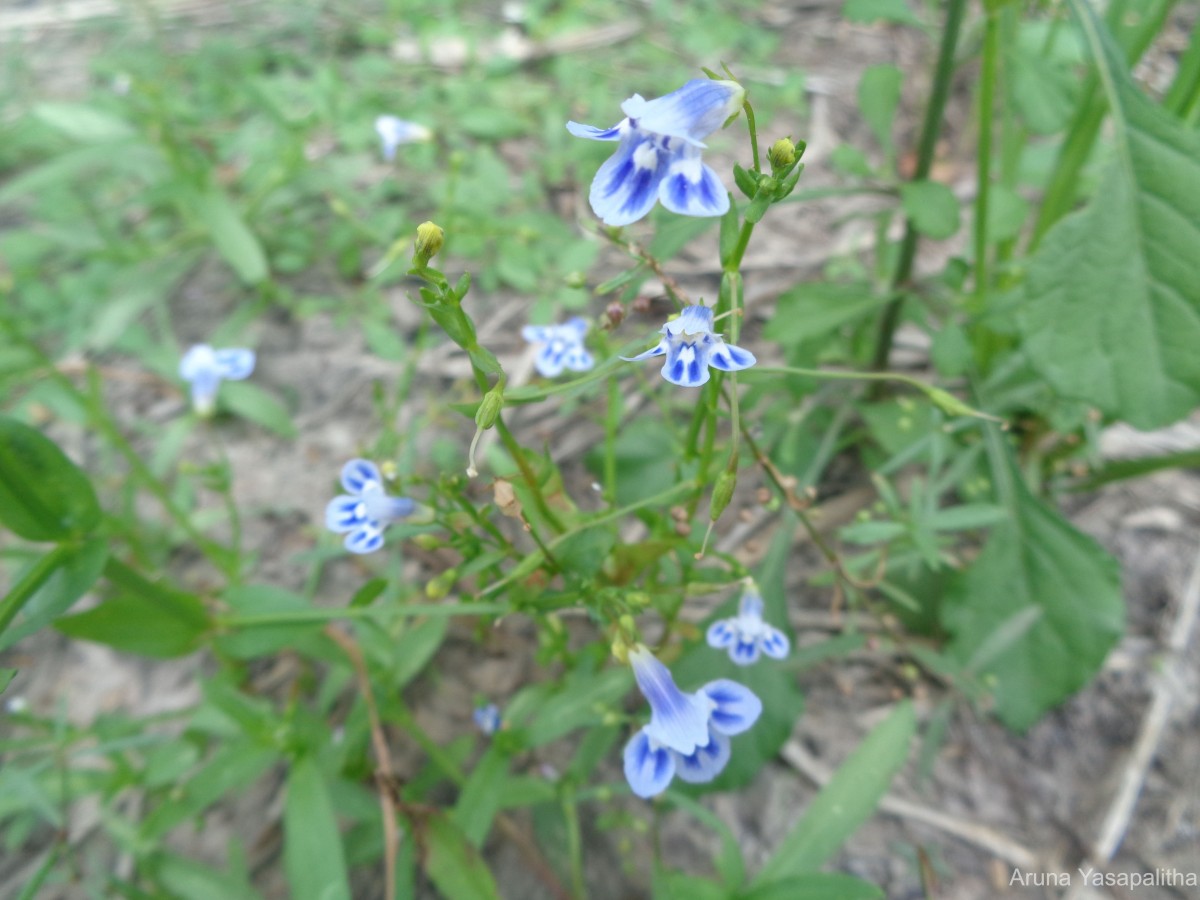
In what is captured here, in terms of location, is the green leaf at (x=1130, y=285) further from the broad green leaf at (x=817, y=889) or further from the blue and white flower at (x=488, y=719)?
the blue and white flower at (x=488, y=719)

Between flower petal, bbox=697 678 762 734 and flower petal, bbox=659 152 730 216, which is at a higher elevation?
flower petal, bbox=659 152 730 216

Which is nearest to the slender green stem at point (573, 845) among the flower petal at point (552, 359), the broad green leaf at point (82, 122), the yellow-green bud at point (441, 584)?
the yellow-green bud at point (441, 584)

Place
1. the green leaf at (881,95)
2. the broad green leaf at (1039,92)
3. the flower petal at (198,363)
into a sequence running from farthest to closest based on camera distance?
the flower petal at (198,363)
the green leaf at (881,95)
the broad green leaf at (1039,92)

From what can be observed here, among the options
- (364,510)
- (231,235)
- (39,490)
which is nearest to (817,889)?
(364,510)

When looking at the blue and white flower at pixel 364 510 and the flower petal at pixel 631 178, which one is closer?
the flower petal at pixel 631 178

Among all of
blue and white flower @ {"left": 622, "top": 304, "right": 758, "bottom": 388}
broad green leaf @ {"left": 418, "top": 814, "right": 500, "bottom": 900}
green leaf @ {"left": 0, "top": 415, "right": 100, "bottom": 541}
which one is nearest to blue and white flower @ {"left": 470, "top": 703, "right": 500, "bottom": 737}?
broad green leaf @ {"left": 418, "top": 814, "right": 500, "bottom": 900}

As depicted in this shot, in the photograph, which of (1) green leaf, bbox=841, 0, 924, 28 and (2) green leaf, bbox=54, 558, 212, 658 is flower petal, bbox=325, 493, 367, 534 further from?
(1) green leaf, bbox=841, 0, 924, 28

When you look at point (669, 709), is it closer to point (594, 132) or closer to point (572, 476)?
point (594, 132)

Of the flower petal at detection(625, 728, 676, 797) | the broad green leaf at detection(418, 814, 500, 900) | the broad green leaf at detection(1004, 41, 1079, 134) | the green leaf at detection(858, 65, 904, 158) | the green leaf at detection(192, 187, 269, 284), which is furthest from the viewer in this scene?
the green leaf at detection(192, 187, 269, 284)
